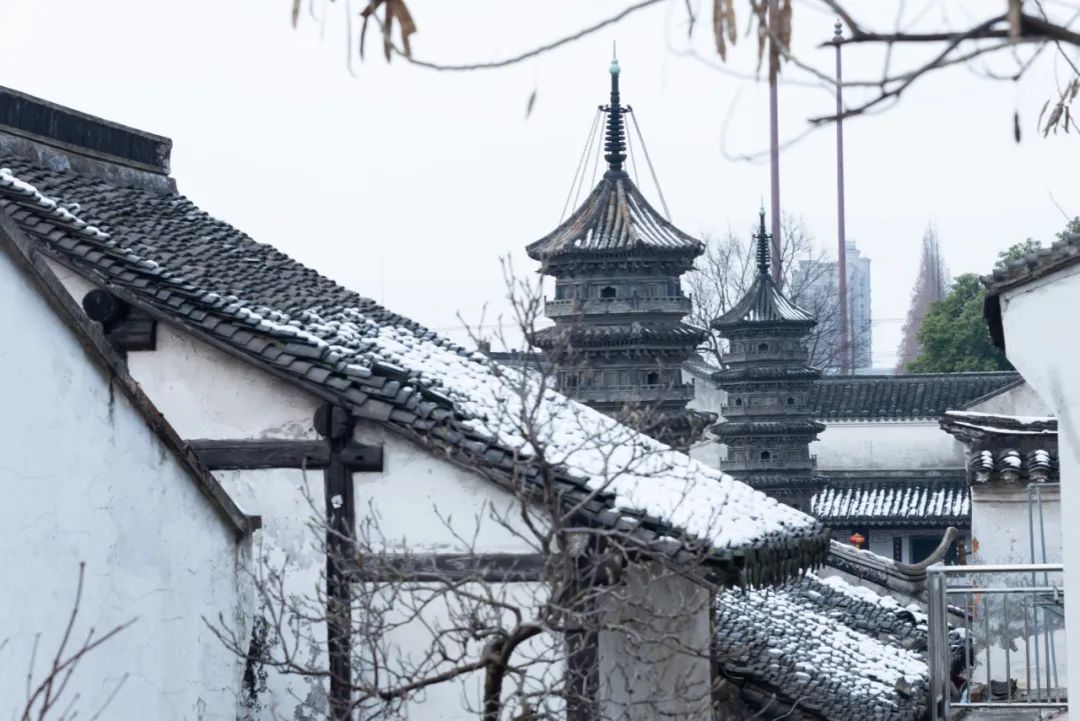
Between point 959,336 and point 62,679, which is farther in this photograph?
point 959,336

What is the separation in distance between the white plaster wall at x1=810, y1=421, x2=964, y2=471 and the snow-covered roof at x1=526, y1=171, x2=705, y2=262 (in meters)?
14.8

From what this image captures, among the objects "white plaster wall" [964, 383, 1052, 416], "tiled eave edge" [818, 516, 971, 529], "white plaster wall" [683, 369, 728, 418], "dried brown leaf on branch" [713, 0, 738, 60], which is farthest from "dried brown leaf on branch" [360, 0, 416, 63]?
"white plaster wall" [683, 369, 728, 418]

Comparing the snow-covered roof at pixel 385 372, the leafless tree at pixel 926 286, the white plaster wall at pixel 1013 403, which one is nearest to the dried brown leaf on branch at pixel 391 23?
the snow-covered roof at pixel 385 372

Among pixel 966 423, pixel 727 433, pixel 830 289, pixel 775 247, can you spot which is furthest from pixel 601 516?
pixel 830 289

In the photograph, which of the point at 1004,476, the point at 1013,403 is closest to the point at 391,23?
the point at 1004,476

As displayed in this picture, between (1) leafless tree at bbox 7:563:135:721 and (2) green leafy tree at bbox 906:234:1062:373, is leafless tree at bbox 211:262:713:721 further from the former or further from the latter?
(2) green leafy tree at bbox 906:234:1062:373

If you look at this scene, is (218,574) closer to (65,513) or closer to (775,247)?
(65,513)

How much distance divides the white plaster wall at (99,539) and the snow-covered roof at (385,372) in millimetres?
1709

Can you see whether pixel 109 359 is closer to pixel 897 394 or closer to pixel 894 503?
pixel 894 503

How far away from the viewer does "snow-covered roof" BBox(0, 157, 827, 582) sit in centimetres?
1043

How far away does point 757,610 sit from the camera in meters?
17.4

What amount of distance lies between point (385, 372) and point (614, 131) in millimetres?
16620

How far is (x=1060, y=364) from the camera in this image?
812cm

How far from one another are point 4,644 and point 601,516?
4107mm
